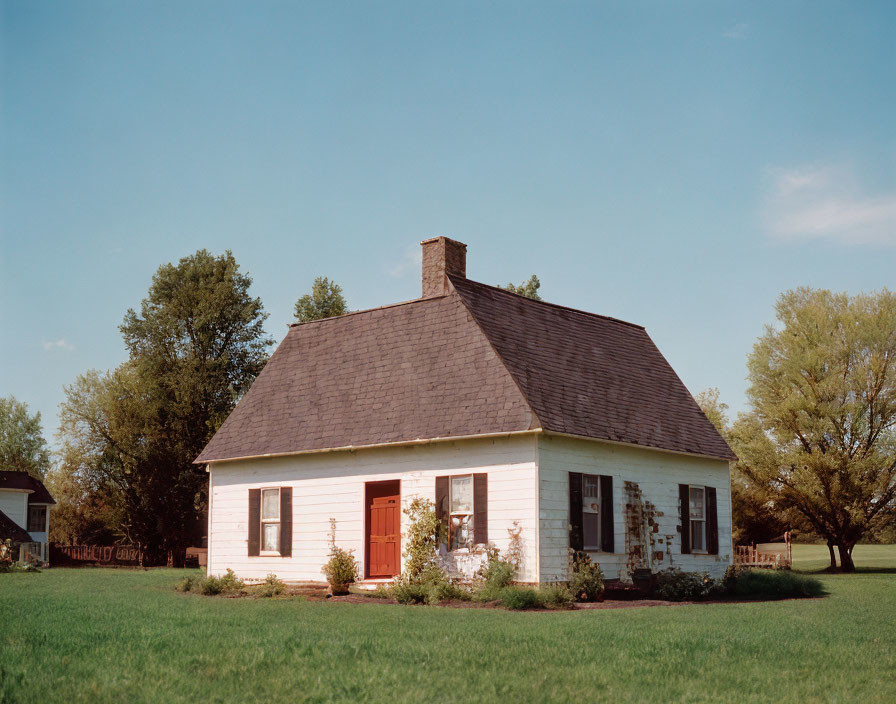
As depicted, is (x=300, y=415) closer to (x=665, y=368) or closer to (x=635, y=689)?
(x=665, y=368)

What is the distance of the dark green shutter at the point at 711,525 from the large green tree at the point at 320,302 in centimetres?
2639

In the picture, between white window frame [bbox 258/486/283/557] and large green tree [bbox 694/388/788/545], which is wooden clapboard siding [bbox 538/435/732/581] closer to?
white window frame [bbox 258/486/283/557]

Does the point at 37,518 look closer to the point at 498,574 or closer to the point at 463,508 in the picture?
the point at 463,508

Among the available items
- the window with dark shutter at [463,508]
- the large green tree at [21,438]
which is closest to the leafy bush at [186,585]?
the window with dark shutter at [463,508]

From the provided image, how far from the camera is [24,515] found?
150 feet

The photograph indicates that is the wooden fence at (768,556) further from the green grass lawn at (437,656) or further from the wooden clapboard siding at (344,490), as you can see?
the green grass lawn at (437,656)

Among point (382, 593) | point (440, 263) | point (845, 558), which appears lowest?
point (845, 558)

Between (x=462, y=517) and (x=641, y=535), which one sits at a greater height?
(x=462, y=517)

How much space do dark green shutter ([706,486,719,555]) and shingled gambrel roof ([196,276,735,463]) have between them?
119cm

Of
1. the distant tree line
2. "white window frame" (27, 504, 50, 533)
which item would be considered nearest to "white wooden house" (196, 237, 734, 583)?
the distant tree line

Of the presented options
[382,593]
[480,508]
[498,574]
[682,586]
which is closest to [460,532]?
[480,508]

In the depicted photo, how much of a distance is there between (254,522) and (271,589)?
305 centimetres

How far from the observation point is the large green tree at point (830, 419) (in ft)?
125

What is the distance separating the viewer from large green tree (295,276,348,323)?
157ft
